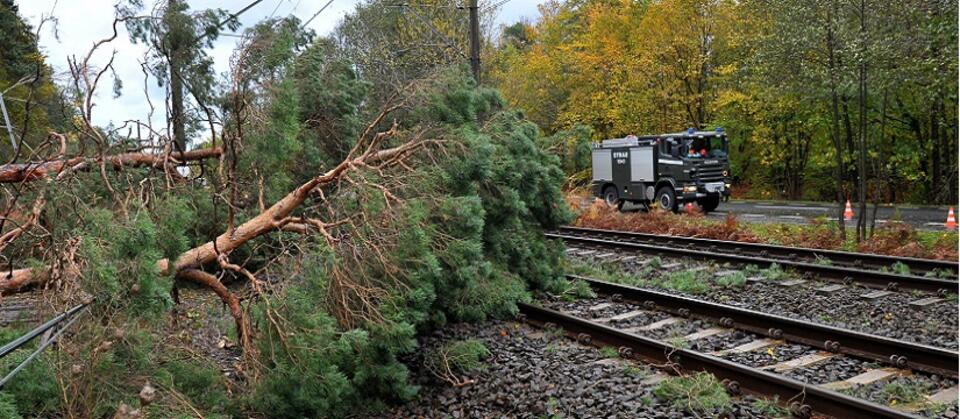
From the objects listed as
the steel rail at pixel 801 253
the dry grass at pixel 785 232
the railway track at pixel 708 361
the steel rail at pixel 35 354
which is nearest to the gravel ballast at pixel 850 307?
the railway track at pixel 708 361

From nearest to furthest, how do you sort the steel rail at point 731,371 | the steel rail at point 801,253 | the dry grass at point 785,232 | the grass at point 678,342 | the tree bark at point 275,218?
the steel rail at point 731,371 → the tree bark at point 275,218 → the grass at point 678,342 → the steel rail at point 801,253 → the dry grass at point 785,232

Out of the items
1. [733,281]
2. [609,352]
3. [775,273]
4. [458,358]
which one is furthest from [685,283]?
[458,358]

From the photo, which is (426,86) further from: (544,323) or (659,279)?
(659,279)

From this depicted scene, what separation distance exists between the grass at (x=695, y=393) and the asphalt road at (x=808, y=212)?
11846 millimetres

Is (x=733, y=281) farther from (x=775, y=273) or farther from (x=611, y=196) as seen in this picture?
(x=611, y=196)

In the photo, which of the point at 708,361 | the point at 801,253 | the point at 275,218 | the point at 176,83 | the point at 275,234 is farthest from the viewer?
the point at 801,253

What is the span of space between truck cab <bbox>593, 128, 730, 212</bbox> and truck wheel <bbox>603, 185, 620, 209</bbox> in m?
0.06

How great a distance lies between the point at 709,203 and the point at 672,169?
184 centimetres

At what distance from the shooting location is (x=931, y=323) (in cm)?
800

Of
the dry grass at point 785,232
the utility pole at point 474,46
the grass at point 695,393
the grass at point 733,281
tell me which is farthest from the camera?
the utility pole at point 474,46

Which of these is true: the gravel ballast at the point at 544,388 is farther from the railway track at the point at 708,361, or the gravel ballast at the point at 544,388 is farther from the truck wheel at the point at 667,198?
the truck wheel at the point at 667,198

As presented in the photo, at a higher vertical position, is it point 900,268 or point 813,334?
point 900,268

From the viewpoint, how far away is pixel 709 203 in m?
22.3

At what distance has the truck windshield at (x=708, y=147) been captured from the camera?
71.0 ft
